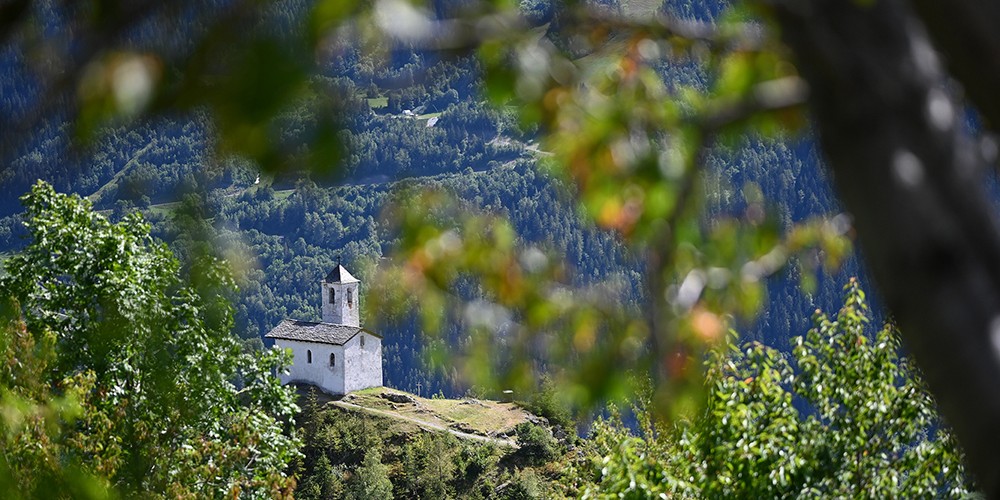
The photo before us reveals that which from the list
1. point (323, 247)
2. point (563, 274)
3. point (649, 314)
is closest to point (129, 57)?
point (649, 314)

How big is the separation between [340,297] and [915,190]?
2508 inches

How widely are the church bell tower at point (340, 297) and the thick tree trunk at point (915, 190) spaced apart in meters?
62.7

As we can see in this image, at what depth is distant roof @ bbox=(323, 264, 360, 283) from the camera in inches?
2517

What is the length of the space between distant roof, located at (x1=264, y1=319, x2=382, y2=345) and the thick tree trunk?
60563 millimetres

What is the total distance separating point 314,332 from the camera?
64.0m

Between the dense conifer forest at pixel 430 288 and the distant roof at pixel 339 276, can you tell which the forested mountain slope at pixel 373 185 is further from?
the distant roof at pixel 339 276

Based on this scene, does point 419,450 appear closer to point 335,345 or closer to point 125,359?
point 335,345

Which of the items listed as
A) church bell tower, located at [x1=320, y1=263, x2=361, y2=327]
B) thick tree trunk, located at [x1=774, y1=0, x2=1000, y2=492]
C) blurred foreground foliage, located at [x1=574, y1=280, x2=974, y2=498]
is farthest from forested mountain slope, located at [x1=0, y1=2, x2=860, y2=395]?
church bell tower, located at [x1=320, y1=263, x2=361, y2=327]

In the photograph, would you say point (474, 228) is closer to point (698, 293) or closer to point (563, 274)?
point (563, 274)

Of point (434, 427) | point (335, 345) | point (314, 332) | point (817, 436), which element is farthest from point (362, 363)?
point (817, 436)

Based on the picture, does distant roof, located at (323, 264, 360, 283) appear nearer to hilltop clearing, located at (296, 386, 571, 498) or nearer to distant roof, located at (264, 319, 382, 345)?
distant roof, located at (264, 319, 382, 345)

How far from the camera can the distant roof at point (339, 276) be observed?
2517 inches

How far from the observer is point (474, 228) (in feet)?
8.08

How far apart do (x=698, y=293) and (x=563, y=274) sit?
0.48m
